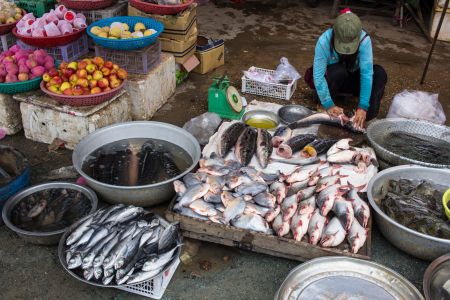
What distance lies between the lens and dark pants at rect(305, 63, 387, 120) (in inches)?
193

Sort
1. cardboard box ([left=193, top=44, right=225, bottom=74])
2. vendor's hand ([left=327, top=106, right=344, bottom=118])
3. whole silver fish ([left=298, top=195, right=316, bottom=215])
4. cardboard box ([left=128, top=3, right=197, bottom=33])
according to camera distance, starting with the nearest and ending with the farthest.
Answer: whole silver fish ([left=298, top=195, right=316, bottom=215]) → vendor's hand ([left=327, top=106, right=344, bottom=118]) → cardboard box ([left=128, top=3, right=197, bottom=33]) → cardboard box ([left=193, top=44, right=225, bottom=74])

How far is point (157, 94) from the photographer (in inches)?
213

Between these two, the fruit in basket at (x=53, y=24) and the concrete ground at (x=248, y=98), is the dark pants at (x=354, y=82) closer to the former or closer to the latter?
the concrete ground at (x=248, y=98)

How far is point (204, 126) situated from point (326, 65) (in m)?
1.55

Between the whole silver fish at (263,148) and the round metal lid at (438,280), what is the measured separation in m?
1.60

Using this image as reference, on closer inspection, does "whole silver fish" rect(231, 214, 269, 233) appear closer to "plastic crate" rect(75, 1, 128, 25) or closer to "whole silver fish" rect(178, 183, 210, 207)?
"whole silver fish" rect(178, 183, 210, 207)

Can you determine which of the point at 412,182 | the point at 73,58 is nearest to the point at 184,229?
the point at 412,182

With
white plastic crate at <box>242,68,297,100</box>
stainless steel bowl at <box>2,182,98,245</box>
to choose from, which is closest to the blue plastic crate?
white plastic crate at <box>242,68,297,100</box>

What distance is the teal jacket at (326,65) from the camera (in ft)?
15.3

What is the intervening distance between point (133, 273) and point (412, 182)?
2489 millimetres

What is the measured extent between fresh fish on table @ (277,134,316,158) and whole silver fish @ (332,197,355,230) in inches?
31.3

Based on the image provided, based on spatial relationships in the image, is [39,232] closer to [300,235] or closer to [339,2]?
[300,235]

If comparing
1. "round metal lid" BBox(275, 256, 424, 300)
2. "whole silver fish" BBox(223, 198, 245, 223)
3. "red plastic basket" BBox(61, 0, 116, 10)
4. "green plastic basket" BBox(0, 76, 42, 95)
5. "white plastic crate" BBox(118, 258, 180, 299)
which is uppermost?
"red plastic basket" BBox(61, 0, 116, 10)

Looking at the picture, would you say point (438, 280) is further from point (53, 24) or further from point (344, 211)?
point (53, 24)
